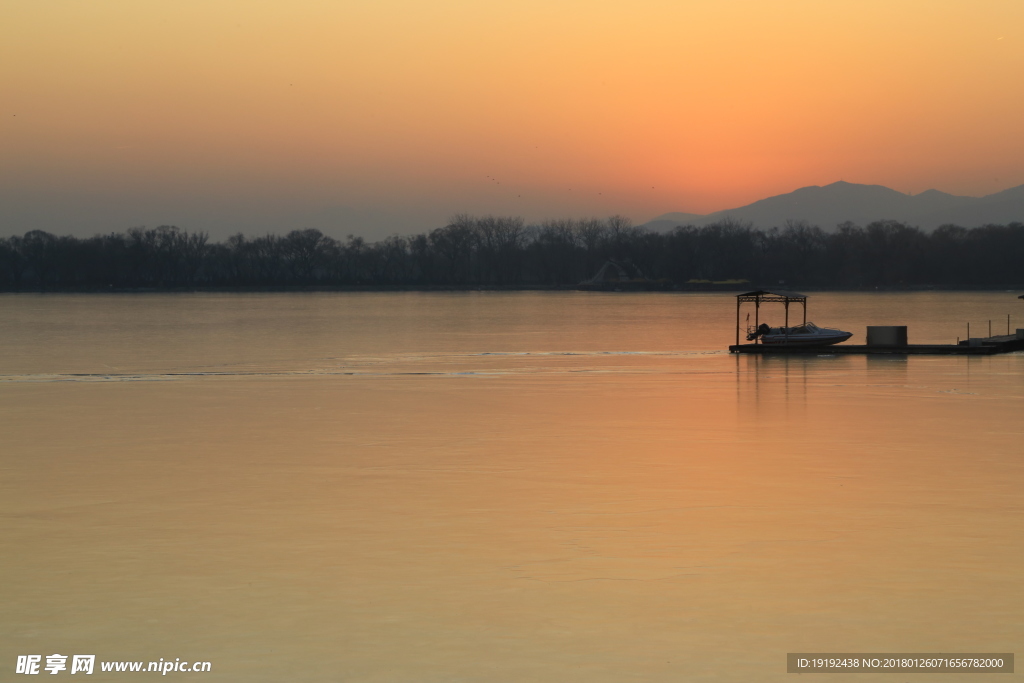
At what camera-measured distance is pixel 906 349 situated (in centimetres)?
4084

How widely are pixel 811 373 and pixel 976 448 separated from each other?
16.3m

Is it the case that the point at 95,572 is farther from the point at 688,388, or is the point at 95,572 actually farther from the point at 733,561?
the point at 688,388

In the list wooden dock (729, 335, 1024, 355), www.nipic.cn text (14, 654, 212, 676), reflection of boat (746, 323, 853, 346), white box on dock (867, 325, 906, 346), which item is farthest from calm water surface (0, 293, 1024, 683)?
reflection of boat (746, 323, 853, 346)

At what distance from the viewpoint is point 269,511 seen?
1267 centimetres

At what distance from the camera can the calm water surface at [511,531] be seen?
7969 millimetres

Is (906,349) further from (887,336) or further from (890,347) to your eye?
(887,336)

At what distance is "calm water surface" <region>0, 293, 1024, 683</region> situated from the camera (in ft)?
26.1

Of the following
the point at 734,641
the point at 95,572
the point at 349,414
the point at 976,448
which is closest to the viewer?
the point at 734,641

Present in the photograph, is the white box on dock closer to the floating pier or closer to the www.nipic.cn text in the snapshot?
the floating pier

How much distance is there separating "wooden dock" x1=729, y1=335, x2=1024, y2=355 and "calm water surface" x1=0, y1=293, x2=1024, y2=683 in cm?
1450

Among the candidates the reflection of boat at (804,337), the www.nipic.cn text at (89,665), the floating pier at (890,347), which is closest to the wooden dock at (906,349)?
the floating pier at (890,347)

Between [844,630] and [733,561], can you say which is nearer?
[844,630]

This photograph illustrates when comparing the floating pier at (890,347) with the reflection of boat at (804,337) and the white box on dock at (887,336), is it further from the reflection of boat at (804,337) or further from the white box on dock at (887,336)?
the reflection of boat at (804,337)

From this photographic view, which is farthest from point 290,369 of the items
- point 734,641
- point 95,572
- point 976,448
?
point 734,641
